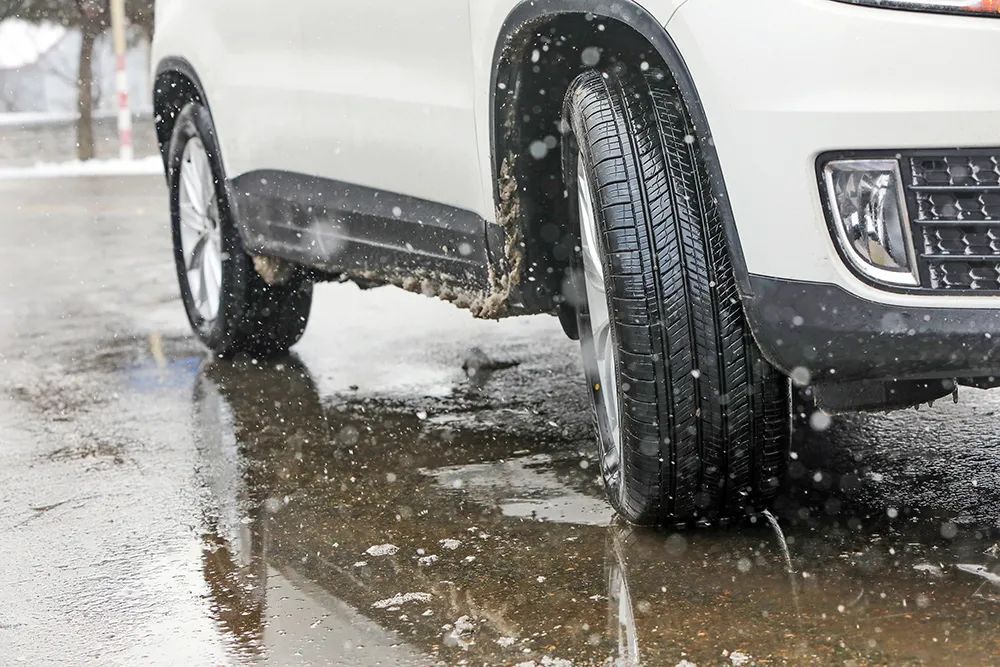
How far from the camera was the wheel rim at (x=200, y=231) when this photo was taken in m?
4.74

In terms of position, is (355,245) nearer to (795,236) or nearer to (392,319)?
(795,236)

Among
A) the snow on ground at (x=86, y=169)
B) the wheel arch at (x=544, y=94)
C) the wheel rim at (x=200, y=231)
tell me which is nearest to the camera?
the wheel arch at (x=544, y=94)

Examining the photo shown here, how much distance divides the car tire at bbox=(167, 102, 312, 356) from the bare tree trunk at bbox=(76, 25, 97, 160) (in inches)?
622

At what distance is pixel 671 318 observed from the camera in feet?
8.49

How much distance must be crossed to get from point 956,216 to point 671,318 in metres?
0.55

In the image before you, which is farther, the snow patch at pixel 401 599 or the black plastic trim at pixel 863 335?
the snow patch at pixel 401 599

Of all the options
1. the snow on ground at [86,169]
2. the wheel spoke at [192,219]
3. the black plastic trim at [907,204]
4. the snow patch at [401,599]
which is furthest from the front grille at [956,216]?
the snow on ground at [86,169]

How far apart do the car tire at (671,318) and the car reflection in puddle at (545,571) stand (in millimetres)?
186

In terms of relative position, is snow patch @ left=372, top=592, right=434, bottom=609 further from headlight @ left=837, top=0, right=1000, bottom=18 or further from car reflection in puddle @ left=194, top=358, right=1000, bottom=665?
headlight @ left=837, top=0, right=1000, bottom=18

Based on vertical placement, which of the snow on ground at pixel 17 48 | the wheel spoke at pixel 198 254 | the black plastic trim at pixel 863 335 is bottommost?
the black plastic trim at pixel 863 335

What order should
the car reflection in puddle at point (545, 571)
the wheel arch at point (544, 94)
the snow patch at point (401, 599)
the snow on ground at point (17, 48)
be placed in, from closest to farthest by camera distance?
the car reflection in puddle at point (545, 571), the snow patch at point (401, 599), the wheel arch at point (544, 94), the snow on ground at point (17, 48)

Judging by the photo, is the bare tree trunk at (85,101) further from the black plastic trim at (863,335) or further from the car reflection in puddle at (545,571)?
the black plastic trim at (863,335)

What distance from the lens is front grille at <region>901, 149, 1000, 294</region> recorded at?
225 centimetres

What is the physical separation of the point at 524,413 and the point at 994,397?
1.30m
